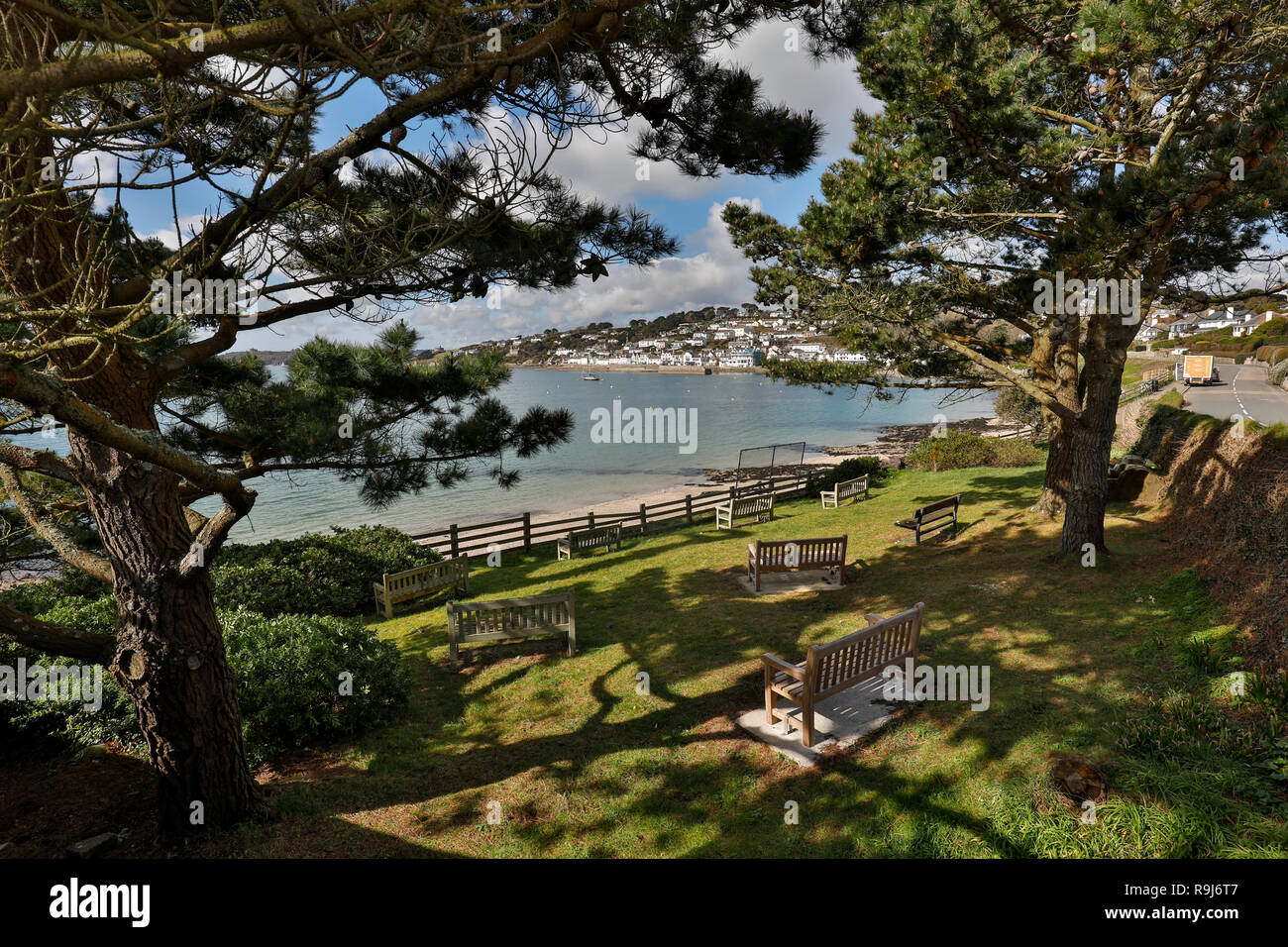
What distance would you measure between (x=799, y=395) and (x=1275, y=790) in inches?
4788

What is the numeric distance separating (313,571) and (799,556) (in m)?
9.20

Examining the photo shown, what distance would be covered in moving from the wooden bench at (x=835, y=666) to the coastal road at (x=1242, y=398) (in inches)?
366

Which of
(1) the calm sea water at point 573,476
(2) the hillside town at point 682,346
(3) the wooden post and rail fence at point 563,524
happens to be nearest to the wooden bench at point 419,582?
(3) the wooden post and rail fence at point 563,524

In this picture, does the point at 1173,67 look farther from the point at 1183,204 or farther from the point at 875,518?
the point at 875,518

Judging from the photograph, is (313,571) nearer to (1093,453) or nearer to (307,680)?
(307,680)

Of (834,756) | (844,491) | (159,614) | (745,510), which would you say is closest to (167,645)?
(159,614)

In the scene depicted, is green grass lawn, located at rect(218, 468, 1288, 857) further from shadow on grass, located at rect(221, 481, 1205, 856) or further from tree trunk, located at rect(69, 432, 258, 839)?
tree trunk, located at rect(69, 432, 258, 839)

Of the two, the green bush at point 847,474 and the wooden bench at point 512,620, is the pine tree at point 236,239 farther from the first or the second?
the green bush at point 847,474

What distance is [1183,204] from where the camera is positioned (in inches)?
198

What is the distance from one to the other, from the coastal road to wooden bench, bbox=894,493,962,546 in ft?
15.6

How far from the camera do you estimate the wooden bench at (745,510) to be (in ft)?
55.2

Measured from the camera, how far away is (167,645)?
4.26m

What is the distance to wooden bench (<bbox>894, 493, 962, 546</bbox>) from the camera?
38.1 ft
